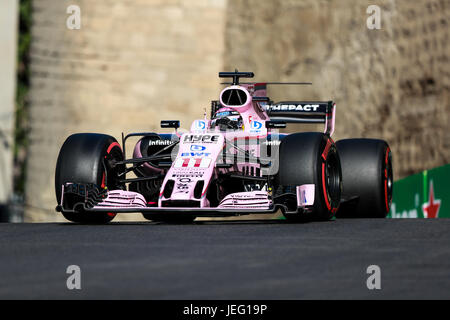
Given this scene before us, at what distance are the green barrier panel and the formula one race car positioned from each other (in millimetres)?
1301

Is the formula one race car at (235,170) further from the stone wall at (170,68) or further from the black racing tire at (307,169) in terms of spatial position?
the stone wall at (170,68)

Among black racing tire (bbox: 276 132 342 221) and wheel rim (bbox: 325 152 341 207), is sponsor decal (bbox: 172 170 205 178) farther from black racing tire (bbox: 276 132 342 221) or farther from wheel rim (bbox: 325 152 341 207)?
wheel rim (bbox: 325 152 341 207)

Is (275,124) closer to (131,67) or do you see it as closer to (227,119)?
(227,119)

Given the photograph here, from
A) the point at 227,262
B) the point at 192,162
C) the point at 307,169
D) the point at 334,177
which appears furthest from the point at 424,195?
the point at 227,262

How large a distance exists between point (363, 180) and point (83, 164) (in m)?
3.44

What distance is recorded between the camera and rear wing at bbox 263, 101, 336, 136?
12242mm

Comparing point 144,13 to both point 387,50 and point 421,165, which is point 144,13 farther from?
point 421,165

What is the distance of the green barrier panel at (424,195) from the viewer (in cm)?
1334

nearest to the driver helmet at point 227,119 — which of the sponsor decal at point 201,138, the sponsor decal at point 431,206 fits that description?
the sponsor decal at point 201,138

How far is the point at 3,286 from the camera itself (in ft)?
17.5

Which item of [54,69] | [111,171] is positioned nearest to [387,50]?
[54,69]

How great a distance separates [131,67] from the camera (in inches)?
782

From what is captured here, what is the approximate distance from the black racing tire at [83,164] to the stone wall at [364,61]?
8776 millimetres

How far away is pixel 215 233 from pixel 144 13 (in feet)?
39.1
